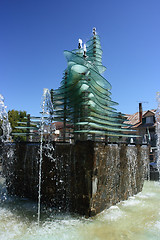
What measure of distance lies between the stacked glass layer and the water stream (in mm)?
3291

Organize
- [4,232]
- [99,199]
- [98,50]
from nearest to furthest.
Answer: [4,232] < [99,199] < [98,50]

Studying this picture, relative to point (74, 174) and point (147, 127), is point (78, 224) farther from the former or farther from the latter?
point (147, 127)

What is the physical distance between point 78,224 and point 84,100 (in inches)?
202

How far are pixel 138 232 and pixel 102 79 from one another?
756 cm

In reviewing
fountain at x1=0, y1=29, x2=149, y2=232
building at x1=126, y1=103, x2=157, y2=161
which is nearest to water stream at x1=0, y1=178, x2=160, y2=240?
fountain at x1=0, y1=29, x2=149, y2=232

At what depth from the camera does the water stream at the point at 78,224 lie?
498 cm

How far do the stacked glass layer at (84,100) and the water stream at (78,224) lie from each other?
10.8ft

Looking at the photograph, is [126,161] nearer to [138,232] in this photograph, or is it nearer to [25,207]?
[138,232]

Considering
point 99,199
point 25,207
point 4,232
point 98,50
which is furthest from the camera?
point 98,50

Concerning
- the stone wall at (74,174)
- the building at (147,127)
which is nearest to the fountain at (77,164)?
the stone wall at (74,174)

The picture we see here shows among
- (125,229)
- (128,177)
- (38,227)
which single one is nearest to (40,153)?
(38,227)

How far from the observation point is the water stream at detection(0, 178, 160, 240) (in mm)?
4977

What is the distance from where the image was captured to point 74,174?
6.50m

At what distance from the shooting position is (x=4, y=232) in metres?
5.01
